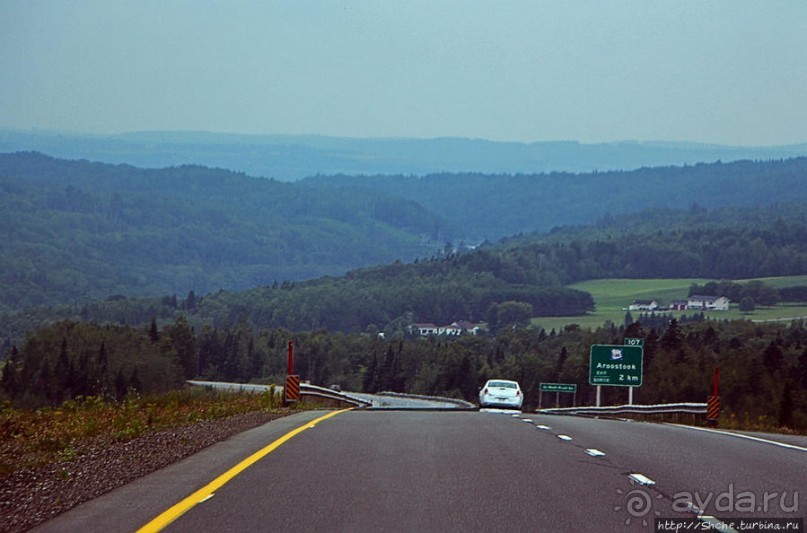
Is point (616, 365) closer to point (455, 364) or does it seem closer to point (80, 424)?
point (80, 424)

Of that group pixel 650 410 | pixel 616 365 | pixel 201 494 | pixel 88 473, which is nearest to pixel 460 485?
pixel 201 494

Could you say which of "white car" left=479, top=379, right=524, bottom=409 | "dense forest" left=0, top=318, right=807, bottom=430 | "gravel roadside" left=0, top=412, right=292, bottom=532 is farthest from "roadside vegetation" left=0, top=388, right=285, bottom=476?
"white car" left=479, top=379, right=524, bottom=409

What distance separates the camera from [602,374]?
63.3 metres

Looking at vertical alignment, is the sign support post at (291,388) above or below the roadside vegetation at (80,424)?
above

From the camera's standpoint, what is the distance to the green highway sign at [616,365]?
207 ft

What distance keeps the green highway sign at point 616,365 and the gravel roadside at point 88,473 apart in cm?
4503

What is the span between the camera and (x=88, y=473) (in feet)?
44.8

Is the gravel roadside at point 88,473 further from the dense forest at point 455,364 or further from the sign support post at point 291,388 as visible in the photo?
the dense forest at point 455,364

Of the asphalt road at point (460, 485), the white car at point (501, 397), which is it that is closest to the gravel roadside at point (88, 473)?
the asphalt road at point (460, 485)

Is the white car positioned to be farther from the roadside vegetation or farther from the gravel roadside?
the gravel roadside

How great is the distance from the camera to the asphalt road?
1070 cm

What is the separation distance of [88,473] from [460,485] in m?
3.82

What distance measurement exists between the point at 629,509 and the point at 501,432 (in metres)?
9.05

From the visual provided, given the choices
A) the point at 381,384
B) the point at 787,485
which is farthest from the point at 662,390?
the point at 381,384
